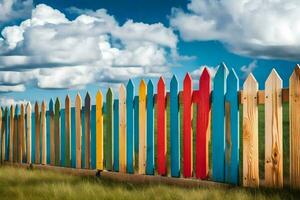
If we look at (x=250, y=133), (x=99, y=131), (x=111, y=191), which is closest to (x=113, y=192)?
(x=111, y=191)

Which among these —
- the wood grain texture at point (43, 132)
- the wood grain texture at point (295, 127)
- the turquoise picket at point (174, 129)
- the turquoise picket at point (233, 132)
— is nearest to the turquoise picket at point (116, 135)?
the turquoise picket at point (174, 129)

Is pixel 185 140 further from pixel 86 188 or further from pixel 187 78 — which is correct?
pixel 86 188

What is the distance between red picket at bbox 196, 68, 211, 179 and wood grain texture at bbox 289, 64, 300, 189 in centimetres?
117

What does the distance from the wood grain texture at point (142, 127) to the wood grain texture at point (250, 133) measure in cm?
183

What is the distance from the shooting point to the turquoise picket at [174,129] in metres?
7.26

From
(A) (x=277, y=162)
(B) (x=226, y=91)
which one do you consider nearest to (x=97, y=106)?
(B) (x=226, y=91)

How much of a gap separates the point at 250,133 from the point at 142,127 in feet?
6.56

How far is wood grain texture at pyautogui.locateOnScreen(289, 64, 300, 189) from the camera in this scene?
19.9 ft

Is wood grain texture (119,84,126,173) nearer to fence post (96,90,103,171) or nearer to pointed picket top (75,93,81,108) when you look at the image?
fence post (96,90,103,171)

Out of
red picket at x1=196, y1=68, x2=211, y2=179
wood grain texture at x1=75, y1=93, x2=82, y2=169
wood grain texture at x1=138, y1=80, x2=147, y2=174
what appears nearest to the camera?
red picket at x1=196, y1=68, x2=211, y2=179

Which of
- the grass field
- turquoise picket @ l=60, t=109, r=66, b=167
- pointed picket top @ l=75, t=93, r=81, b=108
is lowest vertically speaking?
the grass field

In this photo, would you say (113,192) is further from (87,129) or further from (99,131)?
(87,129)

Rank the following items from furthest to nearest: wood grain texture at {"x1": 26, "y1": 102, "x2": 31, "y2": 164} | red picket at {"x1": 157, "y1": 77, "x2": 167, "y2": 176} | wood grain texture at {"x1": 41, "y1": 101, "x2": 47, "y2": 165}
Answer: wood grain texture at {"x1": 26, "y1": 102, "x2": 31, "y2": 164}, wood grain texture at {"x1": 41, "y1": 101, "x2": 47, "y2": 165}, red picket at {"x1": 157, "y1": 77, "x2": 167, "y2": 176}

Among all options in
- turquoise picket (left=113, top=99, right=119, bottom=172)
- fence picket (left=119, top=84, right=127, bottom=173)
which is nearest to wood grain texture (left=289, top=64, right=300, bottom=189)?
fence picket (left=119, top=84, right=127, bottom=173)
